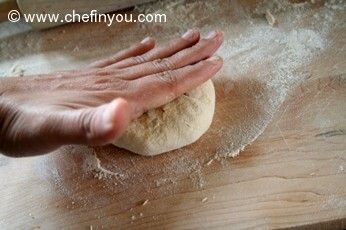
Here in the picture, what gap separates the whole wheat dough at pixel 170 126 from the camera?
98 centimetres

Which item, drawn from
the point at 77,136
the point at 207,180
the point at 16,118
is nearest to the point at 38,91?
the point at 16,118

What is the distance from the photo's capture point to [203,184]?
38.3 inches

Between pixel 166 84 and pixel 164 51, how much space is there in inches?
5.5

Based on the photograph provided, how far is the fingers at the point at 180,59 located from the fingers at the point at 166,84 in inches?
1.2

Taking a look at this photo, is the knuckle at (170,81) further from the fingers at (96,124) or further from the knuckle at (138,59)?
the fingers at (96,124)

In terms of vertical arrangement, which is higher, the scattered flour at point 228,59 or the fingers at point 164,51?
the fingers at point 164,51

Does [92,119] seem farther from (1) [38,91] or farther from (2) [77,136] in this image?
(1) [38,91]

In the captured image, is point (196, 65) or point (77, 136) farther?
point (196, 65)

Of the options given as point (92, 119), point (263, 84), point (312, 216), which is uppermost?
point (92, 119)

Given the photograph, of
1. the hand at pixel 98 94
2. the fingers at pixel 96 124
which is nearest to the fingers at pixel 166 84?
the hand at pixel 98 94

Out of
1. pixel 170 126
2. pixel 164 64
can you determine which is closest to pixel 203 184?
pixel 170 126

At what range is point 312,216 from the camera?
2.93 ft

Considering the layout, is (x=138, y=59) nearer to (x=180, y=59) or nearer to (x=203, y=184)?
(x=180, y=59)

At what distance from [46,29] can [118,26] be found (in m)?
0.22
